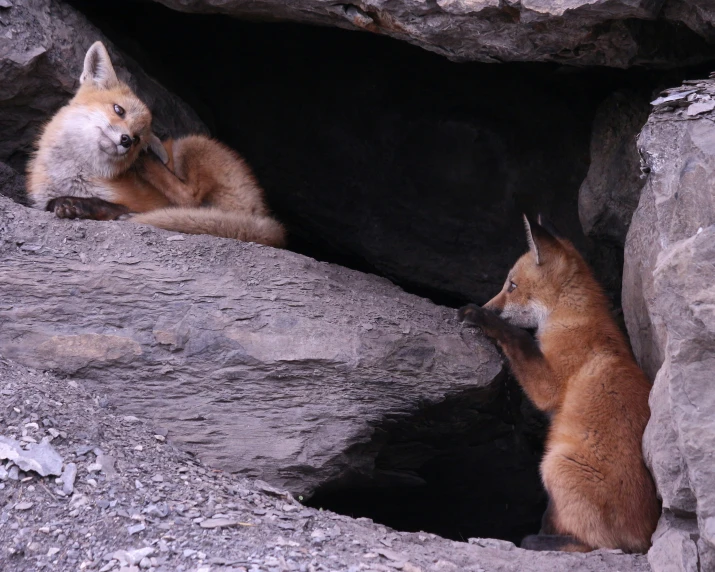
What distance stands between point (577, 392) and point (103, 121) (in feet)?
12.2

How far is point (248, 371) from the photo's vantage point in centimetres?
448

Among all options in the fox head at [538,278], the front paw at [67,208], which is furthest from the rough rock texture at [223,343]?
the fox head at [538,278]

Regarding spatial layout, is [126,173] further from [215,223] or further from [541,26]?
[541,26]

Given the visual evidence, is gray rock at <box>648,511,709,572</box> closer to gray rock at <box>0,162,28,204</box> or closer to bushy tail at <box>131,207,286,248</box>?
bushy tail at <box>131,207,286,248</box>

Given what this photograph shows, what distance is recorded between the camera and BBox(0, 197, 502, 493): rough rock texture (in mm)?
4340

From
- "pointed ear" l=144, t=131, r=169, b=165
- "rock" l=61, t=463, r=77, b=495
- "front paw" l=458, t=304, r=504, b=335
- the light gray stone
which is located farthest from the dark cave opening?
"rock" l=61, t=463, r=77, b=495

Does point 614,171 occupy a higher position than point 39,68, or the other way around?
point 614,171

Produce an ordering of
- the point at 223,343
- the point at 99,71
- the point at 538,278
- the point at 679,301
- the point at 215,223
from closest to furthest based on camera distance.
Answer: the point at 679,301, the point at 223,343, the point at 538,278, the point at 215,223, the point at 99,71

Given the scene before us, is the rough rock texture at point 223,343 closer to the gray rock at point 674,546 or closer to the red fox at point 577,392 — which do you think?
the red fox at point 577,392

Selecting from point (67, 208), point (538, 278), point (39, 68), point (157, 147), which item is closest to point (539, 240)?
point (538, 278)

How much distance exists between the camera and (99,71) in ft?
18.6

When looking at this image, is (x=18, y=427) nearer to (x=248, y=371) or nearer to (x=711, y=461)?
(x=248, y=371)

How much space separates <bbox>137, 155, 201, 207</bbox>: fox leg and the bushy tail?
0.19m

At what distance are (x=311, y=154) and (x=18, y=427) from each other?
4.46 m
